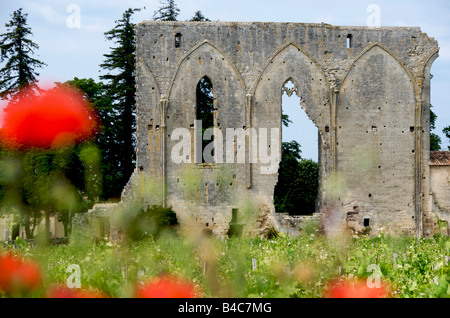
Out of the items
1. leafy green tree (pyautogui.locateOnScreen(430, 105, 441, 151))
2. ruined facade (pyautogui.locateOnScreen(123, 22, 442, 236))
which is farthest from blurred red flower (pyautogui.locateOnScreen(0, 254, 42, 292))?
leafy green tree (pyautogui.locateOnScreen(430, 105, 441, 151))

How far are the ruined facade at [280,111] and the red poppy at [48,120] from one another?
3.28 m

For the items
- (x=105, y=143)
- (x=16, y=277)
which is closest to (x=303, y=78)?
(x=105, y=143)

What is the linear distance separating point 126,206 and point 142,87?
182 inches

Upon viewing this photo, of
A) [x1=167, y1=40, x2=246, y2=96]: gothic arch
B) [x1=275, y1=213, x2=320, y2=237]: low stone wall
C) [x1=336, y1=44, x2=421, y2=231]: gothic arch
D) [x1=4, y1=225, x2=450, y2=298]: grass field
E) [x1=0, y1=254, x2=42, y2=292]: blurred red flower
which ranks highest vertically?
[x1=167, y1=40, x2=246, y2=96]: gothic arch

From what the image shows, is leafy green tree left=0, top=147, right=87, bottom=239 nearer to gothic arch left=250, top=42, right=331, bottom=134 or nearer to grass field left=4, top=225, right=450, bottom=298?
gothic arch left=250, top=42, right=331, bottom=134

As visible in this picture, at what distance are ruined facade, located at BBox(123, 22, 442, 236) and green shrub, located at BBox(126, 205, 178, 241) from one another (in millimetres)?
437

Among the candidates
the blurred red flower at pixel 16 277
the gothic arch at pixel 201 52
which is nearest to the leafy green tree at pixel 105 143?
the gothic arch at pixel 201 52

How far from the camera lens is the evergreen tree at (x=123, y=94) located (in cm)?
2761

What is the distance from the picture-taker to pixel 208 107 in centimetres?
2756

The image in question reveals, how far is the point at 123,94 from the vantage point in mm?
28031

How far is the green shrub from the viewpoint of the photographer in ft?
58.7

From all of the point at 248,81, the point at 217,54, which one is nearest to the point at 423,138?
the point at 248,81

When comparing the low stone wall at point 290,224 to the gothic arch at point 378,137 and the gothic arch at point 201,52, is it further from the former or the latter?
the gothic arch at point 201,52
